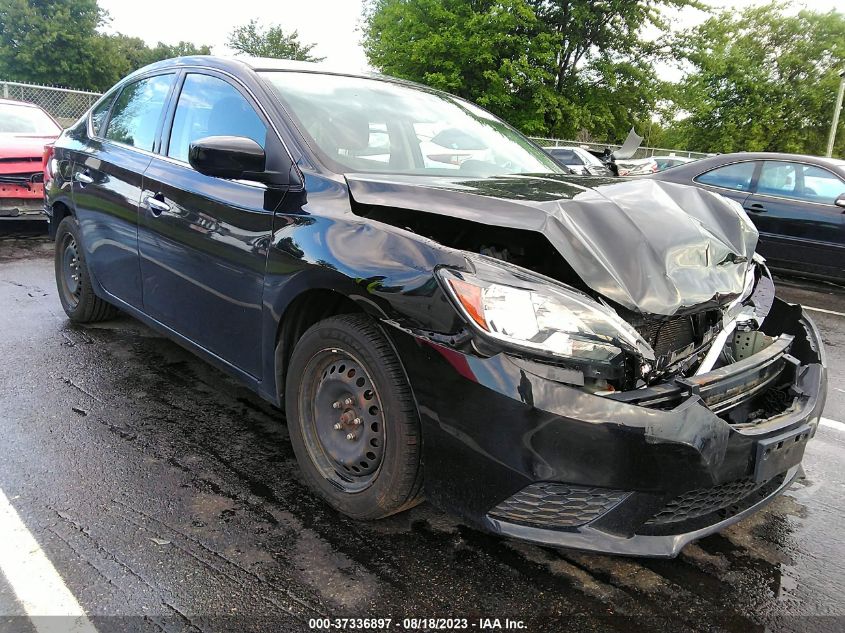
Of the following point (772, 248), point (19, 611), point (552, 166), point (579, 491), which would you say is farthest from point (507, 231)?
point (772, 248)

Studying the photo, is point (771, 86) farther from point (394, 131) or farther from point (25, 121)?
point (394, 131)

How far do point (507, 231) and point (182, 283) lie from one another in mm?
1718

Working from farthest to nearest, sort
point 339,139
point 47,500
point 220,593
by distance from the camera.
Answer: point 339,139 → point 47,500 → point 220,593

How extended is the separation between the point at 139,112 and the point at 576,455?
3.32 metres

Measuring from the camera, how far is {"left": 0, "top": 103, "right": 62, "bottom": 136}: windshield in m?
8.65

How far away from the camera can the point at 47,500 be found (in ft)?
8.34

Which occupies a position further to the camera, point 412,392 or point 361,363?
point 361,363

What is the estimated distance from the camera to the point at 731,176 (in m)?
7.65

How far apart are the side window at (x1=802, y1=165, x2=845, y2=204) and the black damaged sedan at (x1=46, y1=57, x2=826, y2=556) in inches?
198

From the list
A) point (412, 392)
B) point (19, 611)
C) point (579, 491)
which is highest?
point (412, 392)

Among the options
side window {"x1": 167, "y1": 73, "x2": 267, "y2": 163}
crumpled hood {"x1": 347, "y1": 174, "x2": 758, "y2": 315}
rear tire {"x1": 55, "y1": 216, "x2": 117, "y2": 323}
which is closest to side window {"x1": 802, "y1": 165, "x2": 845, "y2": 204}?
crumpled hood {"x1": 347, "y1": 174, "x2": 758, "y2": 315}

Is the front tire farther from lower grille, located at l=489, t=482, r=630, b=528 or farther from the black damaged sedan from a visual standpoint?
lower grille, located at l=489, t=482, r=630, b=528

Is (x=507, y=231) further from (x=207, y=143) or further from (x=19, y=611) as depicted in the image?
(x=19, y=611)

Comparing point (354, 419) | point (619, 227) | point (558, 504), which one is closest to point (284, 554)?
point (354, 419)
